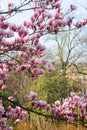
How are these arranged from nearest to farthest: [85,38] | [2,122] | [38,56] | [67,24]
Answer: [2,122] < [38,56] < [67,24] < [85,38]

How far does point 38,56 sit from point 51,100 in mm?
7352

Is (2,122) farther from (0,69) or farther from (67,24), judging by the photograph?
(67,24)

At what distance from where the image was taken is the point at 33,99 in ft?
11.4

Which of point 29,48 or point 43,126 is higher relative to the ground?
point 29,48

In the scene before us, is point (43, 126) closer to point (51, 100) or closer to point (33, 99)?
point (33, 99)

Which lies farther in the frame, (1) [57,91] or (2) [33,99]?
A: (1) [57,91]

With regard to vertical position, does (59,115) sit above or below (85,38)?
above

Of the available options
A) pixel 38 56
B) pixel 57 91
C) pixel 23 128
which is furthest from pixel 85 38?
pixel 38 56

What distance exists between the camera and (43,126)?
6266mm

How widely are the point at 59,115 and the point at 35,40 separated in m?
1.22

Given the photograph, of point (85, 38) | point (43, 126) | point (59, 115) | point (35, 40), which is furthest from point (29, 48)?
point (85, 38)

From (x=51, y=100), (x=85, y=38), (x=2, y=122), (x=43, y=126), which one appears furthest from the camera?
(x=85, y=38)

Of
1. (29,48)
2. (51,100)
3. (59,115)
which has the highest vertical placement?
(29,48)

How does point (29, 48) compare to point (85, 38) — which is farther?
point (85, 38)
